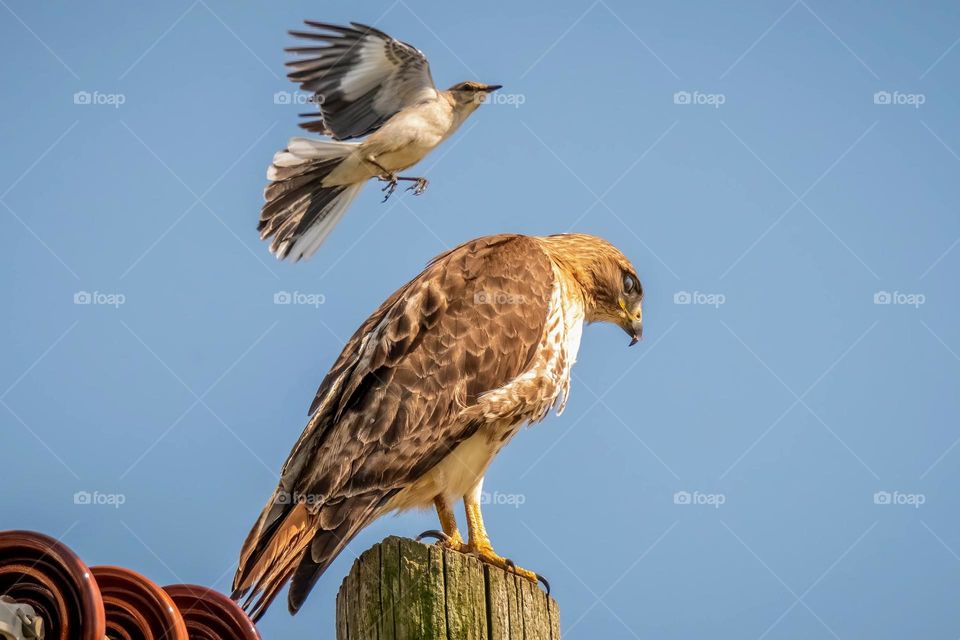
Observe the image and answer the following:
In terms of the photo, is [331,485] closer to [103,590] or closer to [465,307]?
[465,307]

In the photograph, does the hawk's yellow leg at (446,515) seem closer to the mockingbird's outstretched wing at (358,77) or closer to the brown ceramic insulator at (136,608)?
the brown ceramic insulator at (136,608)

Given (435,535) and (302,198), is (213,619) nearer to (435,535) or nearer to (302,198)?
(435,535)

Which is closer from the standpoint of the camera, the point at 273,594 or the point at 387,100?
the point at 273,594

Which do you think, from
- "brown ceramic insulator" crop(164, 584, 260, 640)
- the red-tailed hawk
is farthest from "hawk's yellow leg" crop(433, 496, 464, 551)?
"brown ceramic insulator" crop(164, 584, 260, 640)

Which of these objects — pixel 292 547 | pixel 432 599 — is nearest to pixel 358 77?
pixel 292 547

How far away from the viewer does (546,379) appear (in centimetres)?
566

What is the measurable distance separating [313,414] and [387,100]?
3296 millimetres

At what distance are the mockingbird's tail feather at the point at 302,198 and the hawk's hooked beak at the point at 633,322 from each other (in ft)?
6.97

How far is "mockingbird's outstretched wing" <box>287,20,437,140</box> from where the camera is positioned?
788cm

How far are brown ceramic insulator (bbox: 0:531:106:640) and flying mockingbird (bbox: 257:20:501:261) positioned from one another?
4827 mm

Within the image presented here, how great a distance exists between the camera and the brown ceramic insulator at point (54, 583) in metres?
2.86

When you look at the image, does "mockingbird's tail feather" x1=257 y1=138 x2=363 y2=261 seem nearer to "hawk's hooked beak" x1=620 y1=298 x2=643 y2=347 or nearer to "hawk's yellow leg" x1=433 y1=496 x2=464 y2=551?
"hawk's hooked beak" x1=620 y1=298 x2=643 y2=347

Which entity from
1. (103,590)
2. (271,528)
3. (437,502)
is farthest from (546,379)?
(103,590)

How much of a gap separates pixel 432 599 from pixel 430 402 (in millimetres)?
1875
